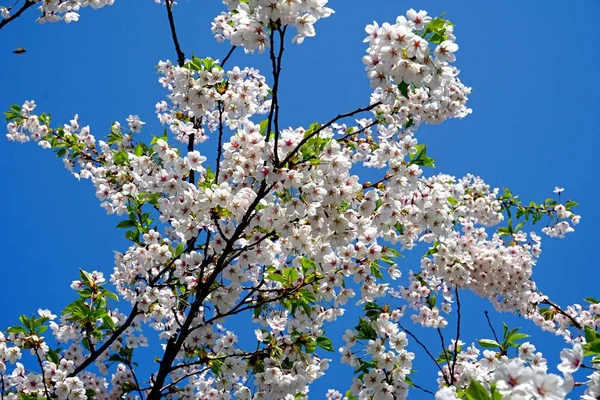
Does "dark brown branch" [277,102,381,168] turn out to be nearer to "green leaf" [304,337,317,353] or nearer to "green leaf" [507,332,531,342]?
"green leaf" [304,337,317,353]

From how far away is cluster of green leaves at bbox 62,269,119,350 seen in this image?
4.66 metres

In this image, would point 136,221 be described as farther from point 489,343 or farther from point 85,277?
point 489,343

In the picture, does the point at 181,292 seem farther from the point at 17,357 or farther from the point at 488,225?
the point at 488,225

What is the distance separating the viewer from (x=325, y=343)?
4598mm

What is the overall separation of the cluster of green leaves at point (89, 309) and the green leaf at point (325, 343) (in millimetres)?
2062

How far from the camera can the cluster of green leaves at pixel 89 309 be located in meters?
4.66

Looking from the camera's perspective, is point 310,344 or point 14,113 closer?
point 310,344

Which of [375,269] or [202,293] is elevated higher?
[375,269]

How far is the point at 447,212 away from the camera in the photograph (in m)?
4.48

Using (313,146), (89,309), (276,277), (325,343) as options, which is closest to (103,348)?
(89,309)

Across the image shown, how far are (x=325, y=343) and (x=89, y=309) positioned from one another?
7.68ft

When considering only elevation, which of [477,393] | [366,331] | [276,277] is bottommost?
[477,393]

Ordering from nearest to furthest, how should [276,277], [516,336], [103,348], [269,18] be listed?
1. [269,18]
2. [276,277]
3. [516,336]
4. [103,348]

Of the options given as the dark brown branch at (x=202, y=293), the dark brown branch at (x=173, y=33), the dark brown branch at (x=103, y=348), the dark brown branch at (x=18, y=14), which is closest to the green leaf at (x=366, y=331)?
the dark brown branch at (x=202, y=293)
